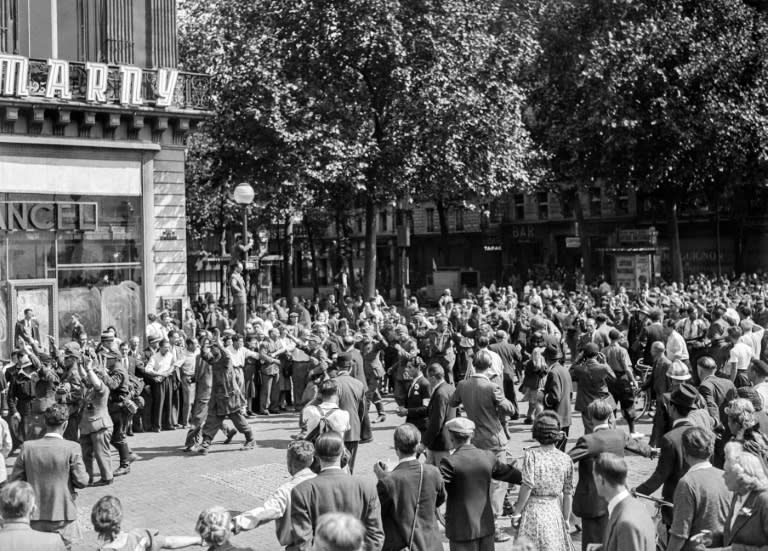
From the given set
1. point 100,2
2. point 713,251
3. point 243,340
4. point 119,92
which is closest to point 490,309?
point 243,340

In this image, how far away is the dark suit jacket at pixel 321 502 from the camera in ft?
19.2

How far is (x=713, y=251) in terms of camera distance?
4988cm

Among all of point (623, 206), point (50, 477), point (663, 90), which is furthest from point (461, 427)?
point (623, 206)

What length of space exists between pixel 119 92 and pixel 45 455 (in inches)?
665

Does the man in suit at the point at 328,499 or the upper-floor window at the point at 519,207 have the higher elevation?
the upper-floor window at the point at 519,207

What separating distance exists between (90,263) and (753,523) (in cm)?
2049

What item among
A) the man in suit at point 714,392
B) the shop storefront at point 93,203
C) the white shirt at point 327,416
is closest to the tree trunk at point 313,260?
the shop storefront at point 93,203

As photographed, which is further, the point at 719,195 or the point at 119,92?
the point at 719,195

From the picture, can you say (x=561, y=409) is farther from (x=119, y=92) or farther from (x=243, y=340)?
(x=119, y=92)

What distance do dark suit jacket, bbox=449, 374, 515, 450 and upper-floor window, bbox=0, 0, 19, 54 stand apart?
57.4ft

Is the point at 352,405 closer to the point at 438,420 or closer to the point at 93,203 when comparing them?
the point at 438,420

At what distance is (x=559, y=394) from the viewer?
11.0 metres

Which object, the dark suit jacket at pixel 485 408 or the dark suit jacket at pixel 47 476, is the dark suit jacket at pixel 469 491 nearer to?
the dark suit jacket at pixel 485 408

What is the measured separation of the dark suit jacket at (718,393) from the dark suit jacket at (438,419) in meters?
2.70
